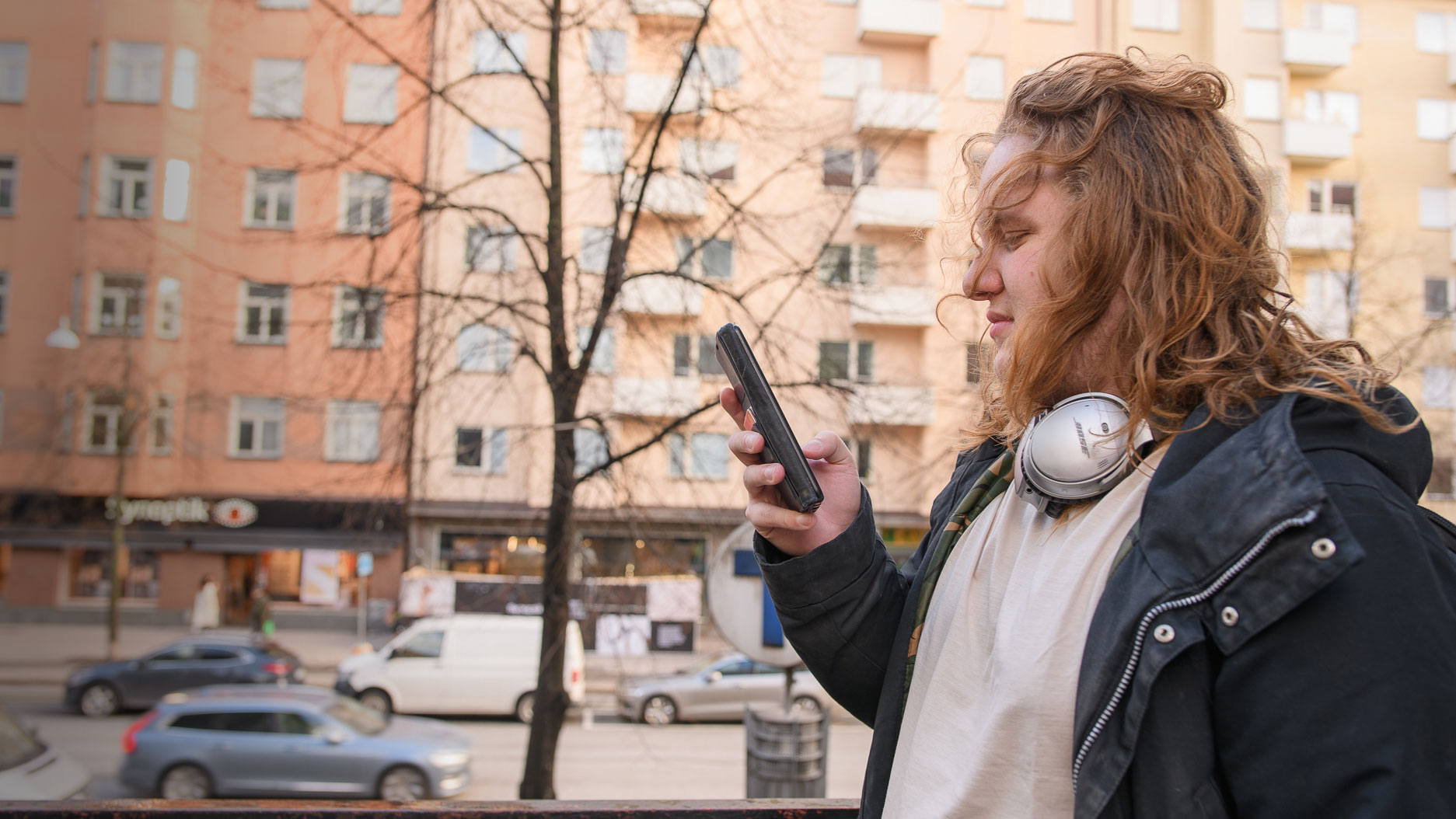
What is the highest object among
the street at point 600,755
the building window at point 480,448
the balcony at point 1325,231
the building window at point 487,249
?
the balcony at point 1325,231

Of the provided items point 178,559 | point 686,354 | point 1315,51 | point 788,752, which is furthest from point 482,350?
point 178,559

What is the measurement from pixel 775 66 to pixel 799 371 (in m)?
2.06

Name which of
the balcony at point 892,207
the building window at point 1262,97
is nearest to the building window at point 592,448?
the balcony at point 892,207

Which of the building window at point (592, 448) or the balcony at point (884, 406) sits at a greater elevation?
the balcony at point (884, 406)

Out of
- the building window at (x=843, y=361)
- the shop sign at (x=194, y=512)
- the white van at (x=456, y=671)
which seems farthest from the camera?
the shop sign at (x=194, y=512)

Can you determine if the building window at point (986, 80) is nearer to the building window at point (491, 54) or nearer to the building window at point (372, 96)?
the building window at point (491, 54)

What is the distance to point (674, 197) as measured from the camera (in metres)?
6.60

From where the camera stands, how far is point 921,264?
761cm

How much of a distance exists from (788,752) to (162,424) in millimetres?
14672

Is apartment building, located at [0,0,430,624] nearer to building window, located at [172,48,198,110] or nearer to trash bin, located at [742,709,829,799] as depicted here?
building window, located at [172,48,198,110]

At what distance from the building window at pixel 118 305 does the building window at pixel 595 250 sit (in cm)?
874

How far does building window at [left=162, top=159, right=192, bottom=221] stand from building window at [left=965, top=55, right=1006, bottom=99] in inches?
340

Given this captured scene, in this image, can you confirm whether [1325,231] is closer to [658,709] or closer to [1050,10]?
[1050,10]

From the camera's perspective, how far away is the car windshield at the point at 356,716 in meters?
9.73
